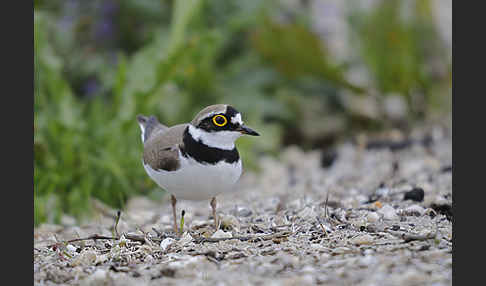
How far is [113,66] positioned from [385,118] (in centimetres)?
308

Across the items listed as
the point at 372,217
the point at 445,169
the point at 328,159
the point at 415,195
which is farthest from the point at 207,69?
the point at 372,217

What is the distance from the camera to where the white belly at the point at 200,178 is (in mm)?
3053

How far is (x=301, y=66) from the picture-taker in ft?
21.2

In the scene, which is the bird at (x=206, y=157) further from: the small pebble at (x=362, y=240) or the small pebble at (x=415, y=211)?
the small pebble at (x=415, y=211)

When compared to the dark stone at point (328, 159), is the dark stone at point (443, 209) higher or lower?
lower

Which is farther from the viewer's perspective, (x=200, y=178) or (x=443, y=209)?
(x=443, y=209)

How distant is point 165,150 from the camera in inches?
127

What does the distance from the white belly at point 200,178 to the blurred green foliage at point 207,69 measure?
1.92 metres

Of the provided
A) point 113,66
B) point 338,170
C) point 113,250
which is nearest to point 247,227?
point 113,250

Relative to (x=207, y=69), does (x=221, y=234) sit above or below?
below

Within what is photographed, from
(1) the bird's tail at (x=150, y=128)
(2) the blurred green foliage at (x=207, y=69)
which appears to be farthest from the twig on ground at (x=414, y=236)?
Answer: (2) the blurred green foliage at (x=207, y=69)

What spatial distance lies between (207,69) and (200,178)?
3417 millimetres

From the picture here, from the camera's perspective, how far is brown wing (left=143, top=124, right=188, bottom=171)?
3.15 metres

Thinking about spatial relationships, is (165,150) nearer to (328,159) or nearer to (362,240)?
(362,240)
